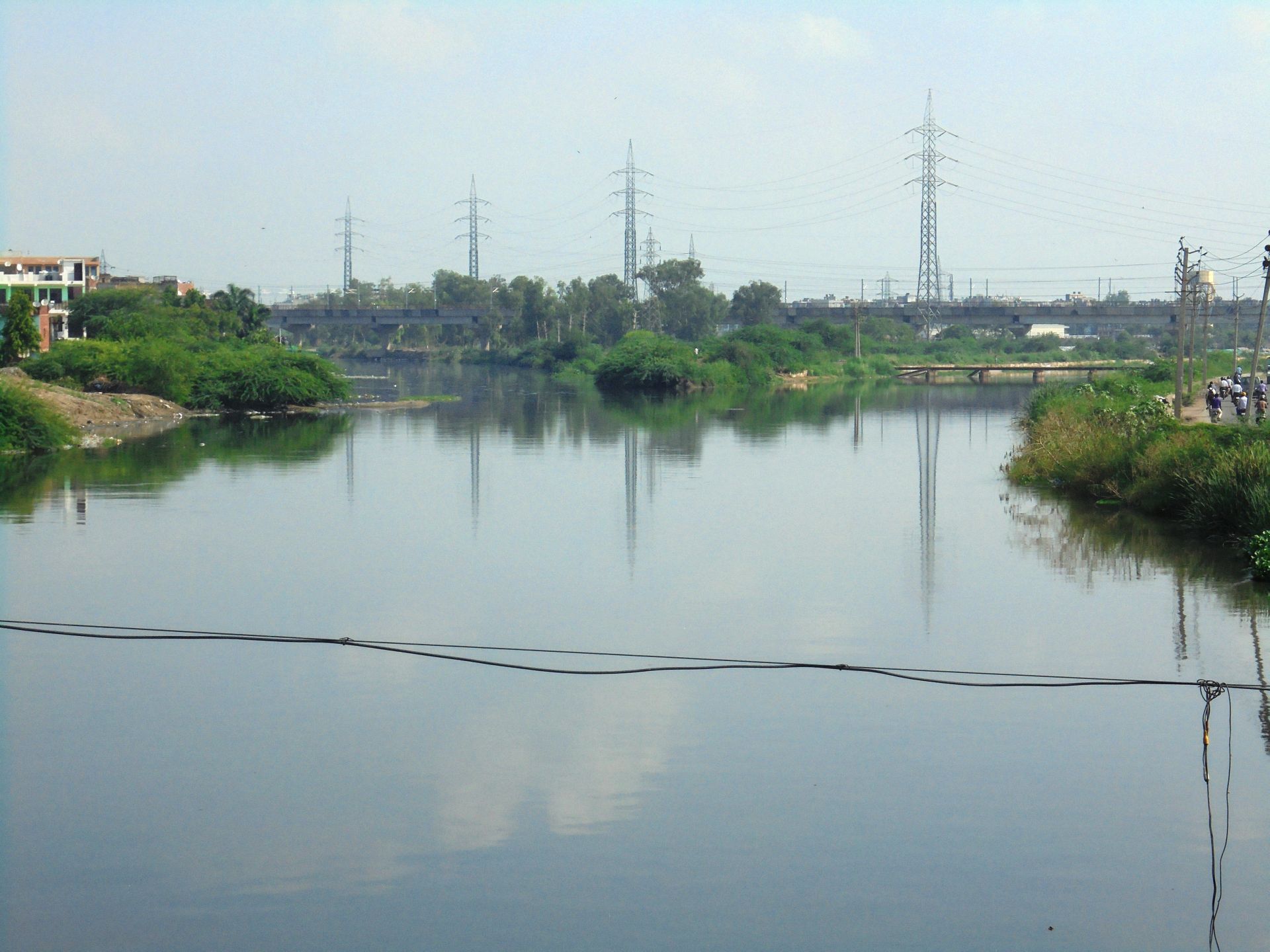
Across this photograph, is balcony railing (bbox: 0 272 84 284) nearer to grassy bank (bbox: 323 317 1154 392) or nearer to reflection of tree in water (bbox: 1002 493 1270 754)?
grassy bank (bbox: 323 317 1154 392)

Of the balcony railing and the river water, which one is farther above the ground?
the balcony railing

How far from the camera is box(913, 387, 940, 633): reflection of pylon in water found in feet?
68.5

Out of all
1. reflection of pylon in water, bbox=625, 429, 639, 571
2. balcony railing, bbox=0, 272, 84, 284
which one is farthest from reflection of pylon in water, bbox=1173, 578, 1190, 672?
balcony railing, bbox=0, 272, 84, 284

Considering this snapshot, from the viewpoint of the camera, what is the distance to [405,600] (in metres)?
19.2

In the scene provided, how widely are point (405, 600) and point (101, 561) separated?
584 cm

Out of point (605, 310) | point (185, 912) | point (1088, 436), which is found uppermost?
point (605, 310)

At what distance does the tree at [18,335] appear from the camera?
206 feet

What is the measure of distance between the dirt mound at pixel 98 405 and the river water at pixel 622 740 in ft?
72.5

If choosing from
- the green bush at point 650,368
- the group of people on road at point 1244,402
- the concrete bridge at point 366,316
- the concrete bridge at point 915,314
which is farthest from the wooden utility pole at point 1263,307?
the concrete bridge at point 366,316

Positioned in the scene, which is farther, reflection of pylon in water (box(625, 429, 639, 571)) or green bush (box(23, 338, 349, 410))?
green bush (box(23, 338, 349, 410))

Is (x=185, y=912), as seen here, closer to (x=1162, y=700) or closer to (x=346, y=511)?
(x=1162, y=700)

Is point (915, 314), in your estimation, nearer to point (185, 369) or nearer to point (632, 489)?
point (185, 369)

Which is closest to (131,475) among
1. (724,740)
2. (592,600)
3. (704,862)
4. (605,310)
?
(592,600)

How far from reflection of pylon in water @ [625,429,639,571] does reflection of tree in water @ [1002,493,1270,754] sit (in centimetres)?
639
